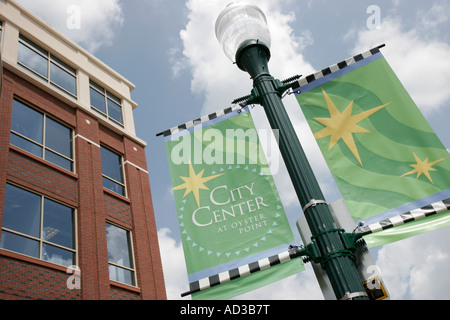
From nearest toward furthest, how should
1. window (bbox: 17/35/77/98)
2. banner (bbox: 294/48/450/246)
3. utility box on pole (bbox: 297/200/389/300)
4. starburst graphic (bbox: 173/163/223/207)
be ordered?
utility box on pole (bbox: 297/200/389/300)
banner (bbox: 294/48/450/246)
starburst graphic (bbox: 173/163/223/207)
window (bbox: 17/35/77/98)

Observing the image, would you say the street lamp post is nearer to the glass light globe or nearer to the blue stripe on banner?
the glass light globe

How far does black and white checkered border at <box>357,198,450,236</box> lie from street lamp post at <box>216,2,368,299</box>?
22.4 inches

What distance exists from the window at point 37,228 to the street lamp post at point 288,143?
8.50m

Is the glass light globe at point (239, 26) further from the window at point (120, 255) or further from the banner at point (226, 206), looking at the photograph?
the window at point (120, 255)

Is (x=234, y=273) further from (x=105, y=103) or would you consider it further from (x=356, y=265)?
(x=105, y=103)

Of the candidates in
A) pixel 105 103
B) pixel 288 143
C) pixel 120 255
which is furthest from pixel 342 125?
pixel 105 103

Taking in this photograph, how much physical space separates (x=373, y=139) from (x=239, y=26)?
8.51 feet

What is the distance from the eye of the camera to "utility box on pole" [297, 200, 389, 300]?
4285 mm

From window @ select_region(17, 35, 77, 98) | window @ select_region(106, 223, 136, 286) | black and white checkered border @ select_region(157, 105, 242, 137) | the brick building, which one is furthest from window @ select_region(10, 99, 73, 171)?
black and white checkered border @ select_region(157, 105, 242, 137)

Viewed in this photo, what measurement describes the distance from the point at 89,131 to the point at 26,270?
7.27 meters

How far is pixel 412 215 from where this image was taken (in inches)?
193

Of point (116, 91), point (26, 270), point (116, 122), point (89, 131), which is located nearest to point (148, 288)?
point (26, 270)

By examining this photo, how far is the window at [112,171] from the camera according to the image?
54.9 feet

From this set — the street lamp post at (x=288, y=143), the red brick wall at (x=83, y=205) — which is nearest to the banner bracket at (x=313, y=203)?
the street lamp post at (x=288, y=143)
